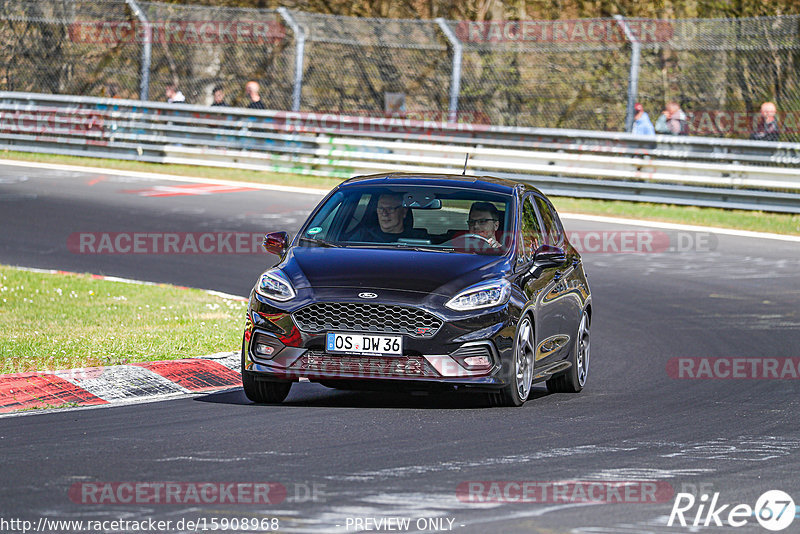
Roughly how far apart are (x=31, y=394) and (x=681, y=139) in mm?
15601

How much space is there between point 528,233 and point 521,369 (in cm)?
131

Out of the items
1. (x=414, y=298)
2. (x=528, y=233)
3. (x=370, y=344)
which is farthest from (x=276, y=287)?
(x=528, y=233)

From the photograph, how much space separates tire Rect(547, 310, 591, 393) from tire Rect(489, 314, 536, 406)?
3.12ft

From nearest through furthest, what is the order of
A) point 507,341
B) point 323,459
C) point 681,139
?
point 323,459 < point 507,341 < point 681,139

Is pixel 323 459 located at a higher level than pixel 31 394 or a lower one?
higher

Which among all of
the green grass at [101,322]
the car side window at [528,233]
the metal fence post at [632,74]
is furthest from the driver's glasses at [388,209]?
the metal fence post at [632,74]

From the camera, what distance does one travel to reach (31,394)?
884cm

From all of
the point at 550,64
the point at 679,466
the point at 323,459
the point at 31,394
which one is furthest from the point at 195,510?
the point at 550,64

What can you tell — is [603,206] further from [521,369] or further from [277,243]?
[521,369]

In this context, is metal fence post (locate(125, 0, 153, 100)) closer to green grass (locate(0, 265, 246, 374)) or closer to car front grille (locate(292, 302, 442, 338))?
green grass (locate(0, 265, 246, 374))

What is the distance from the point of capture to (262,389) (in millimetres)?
9031

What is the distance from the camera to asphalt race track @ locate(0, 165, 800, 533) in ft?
19.6

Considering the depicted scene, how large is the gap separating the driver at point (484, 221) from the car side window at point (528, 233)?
0.19 m

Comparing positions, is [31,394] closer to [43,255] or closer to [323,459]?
[323,459]
